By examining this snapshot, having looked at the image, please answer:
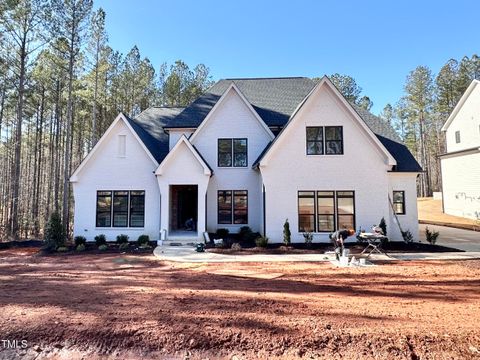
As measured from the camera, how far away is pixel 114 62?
87.7 feet

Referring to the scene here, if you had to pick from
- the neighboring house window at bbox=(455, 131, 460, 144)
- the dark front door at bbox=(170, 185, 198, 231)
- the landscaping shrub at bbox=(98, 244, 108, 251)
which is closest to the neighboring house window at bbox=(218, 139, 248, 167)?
the dark front door at bbox=(170, 185, 198, 231)

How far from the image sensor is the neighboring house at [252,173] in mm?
13398

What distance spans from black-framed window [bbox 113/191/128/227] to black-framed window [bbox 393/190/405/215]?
14.1 meters

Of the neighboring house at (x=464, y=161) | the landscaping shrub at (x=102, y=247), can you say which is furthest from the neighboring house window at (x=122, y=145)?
the neighboring house at (x=464, y=161)

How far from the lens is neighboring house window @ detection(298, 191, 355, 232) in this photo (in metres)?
13.4

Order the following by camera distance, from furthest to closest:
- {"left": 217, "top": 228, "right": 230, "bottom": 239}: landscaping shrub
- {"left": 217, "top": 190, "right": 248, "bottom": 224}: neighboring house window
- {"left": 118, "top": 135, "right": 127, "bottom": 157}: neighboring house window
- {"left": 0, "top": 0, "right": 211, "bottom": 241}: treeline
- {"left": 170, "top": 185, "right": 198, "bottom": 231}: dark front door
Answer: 1. {"left": 0, "top": 0, "right": 211, "bottom": 241}: treeline
2. {"left": 170, "top": 185, "right": 198, "bottom": 231}: dark front door
3. {"left": 217, "top": 190, "right": 248, "bottom": 224}: neighboring house window
4. {"left": 118, "top": 135, "right": 127, "bottom": 157}: neighboring house window
5. {"left": 217, "top": 228, "right": 230, "bottom": 239}: landscaping shrub

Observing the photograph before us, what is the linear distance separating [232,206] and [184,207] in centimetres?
387

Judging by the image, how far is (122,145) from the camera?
603 inches

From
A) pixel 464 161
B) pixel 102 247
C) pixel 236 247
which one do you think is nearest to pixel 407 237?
pixel 236 247

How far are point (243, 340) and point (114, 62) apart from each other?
29123mm

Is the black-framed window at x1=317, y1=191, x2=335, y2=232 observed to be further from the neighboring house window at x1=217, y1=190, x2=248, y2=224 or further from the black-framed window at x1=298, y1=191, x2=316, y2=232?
the neighboring house window at x1=217, y1=190, x2=248, y2=224

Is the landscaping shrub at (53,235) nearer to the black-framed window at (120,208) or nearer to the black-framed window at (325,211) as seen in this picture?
the black-framed window at (120,208)

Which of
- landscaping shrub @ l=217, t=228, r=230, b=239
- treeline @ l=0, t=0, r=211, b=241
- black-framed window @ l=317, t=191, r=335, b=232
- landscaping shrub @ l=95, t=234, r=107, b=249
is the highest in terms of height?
treeline @ l=0, t=0, r=211, b=241

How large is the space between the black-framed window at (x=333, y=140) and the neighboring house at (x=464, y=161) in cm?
1534
